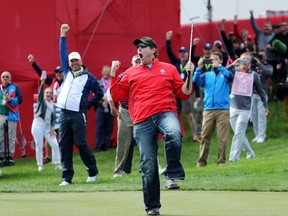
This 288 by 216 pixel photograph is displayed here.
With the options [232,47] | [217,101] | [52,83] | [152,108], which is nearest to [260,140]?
[232,47]

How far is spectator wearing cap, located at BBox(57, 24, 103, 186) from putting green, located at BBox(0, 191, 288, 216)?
2136 mm

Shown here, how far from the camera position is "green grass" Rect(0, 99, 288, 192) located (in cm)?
1511

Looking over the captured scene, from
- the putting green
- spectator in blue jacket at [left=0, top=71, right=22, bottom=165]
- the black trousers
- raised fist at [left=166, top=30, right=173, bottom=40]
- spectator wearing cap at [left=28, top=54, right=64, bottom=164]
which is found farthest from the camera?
raised fist at [left=166, top=30, right=173, bottom=40]

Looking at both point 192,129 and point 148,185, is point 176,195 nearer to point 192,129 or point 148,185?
point 148,185

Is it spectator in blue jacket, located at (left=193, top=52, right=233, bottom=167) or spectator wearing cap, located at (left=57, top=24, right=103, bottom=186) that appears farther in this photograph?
spectator in blue jacket, located at (left=193, top=52, right=233, bottom=167)

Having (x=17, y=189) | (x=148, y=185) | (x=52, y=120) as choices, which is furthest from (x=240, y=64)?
(x=148, y=185)

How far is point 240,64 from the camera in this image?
20.6 m

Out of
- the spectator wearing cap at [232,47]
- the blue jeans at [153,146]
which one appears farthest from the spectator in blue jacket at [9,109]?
the blue jeans at [153,146]

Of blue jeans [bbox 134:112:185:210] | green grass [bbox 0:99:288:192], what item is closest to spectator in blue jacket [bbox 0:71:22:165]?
green grass [bbox 0:99:288:192]

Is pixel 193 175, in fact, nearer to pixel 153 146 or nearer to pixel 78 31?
pixel 153 146

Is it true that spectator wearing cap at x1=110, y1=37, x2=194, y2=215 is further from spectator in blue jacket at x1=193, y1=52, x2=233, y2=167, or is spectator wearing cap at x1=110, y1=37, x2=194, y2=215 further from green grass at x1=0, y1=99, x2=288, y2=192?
spectator in blue jacket at x1=193, y1=52, x2=233, y2=167

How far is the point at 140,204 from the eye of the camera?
12.6 meters

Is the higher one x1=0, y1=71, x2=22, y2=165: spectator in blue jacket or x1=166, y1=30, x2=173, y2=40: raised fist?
x1=166, y1=30, x2=173, y2=40: raised fist

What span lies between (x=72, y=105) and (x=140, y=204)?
439cm
